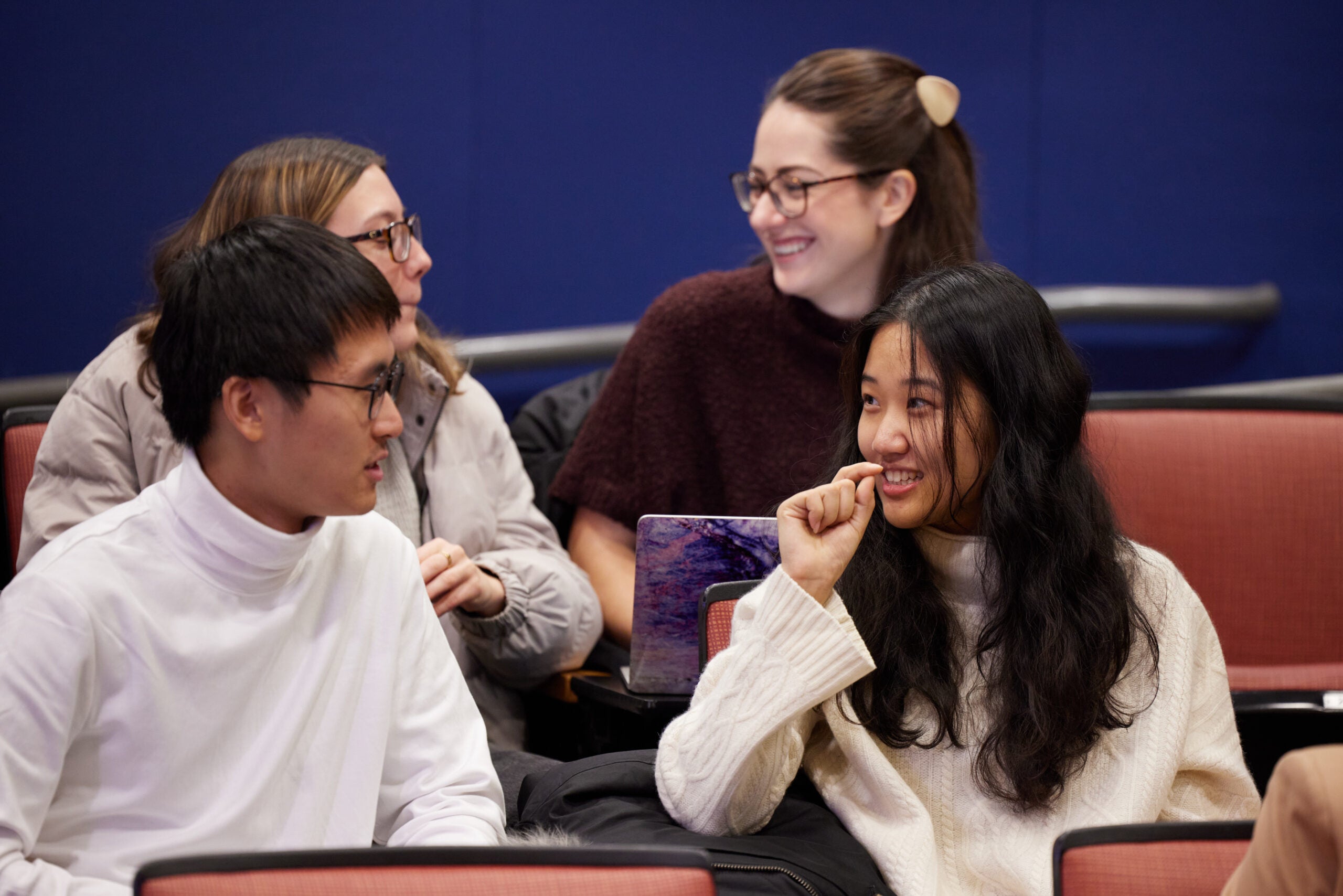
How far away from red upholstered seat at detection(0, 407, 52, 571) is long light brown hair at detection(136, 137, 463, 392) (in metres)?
0.23

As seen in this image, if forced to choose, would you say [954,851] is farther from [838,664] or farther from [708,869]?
[708,869]

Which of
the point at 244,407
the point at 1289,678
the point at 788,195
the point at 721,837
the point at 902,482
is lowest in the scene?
the point at 1289,678

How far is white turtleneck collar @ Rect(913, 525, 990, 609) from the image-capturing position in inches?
63.4

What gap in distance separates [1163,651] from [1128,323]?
2.24 meters

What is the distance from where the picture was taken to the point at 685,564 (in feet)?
6.01

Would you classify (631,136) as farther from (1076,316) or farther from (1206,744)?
(1206,744)

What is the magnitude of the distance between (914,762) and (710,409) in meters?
1.12

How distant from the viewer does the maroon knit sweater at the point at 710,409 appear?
2.53 meters

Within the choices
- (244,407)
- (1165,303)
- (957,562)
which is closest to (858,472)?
(957,562)

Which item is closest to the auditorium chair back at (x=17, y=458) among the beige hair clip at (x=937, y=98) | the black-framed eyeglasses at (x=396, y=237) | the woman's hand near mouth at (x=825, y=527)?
the black-framed eyeglasses at (x=396, y=237)

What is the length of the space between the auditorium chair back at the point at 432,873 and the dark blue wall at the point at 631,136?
2097 millimetres

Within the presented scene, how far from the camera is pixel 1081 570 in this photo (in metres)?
1.59

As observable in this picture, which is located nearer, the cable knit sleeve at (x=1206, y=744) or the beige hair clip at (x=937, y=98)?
the cable knit sleeve at (x=1206, y=744)

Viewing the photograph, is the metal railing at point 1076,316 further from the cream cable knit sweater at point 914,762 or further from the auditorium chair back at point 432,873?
the auditorium chair back at point 432,873
